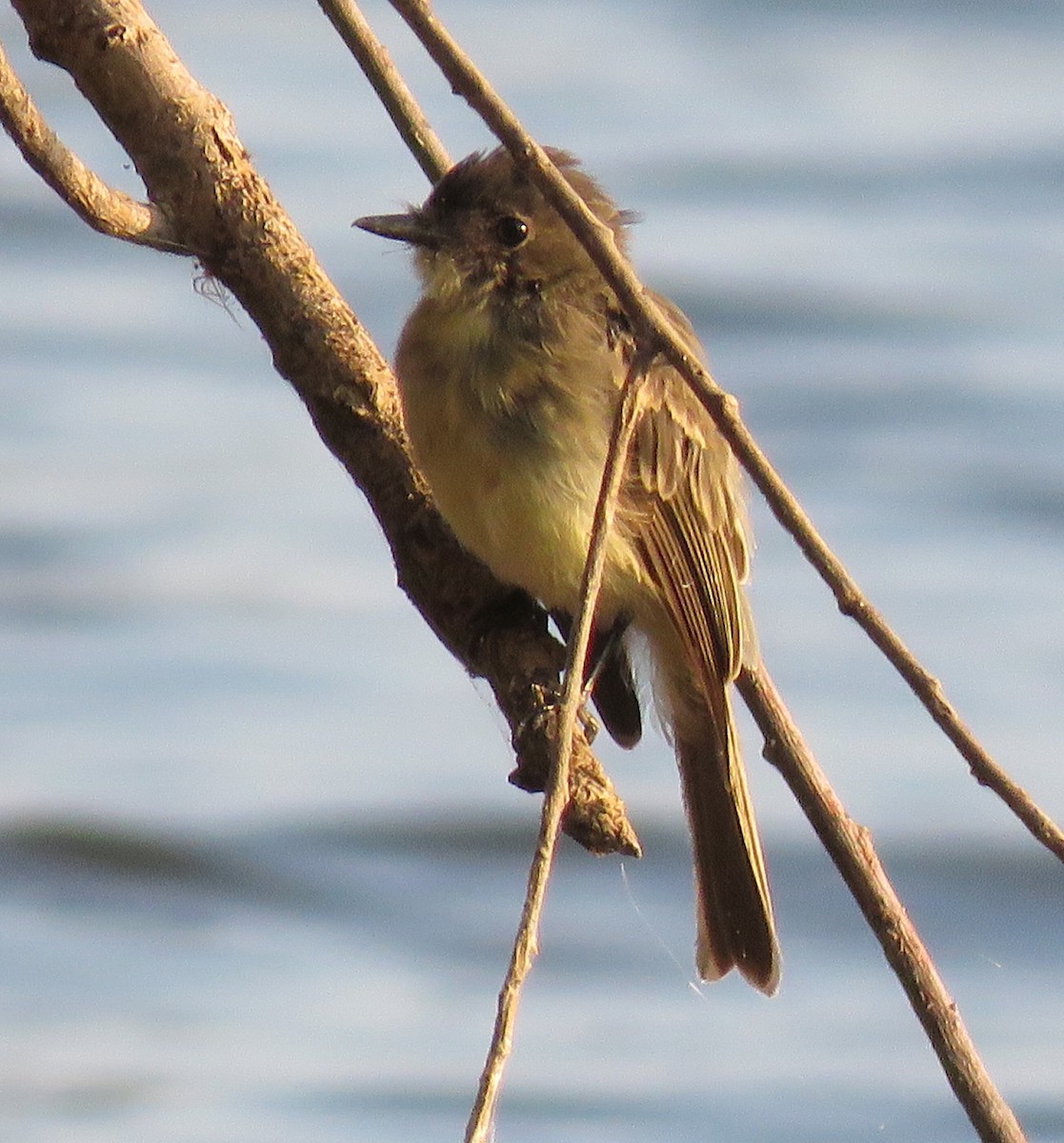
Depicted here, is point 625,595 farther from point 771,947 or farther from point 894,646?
point 894,646

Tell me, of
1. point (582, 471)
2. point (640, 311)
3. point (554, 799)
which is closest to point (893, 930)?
point (554, 799)

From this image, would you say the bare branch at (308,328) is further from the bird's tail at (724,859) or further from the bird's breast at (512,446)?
the bird's tail at (724,859)

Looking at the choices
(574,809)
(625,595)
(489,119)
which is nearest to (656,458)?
(625,595)

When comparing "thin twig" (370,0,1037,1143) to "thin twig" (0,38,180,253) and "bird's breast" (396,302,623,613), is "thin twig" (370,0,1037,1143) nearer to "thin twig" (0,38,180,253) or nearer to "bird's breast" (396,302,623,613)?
"thin twig" (0,38,180,253)

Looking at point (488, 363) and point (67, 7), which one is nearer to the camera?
point (67, 7)

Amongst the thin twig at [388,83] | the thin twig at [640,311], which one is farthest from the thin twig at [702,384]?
the thin twig at [388,83]
